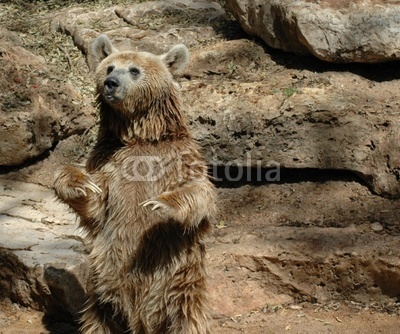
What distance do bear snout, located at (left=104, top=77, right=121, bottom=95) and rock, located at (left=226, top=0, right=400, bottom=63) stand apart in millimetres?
3145

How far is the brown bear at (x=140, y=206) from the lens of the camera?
568cm

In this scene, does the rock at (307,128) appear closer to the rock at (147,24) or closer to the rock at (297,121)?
the rock at (297,121)

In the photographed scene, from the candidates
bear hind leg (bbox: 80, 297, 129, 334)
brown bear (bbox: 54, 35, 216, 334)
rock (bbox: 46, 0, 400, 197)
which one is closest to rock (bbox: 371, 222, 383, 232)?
rock (bbox: 46, 0, 400, 197)

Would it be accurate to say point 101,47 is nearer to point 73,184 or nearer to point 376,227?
point 73,184

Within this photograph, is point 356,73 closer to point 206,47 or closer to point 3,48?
point 206,47

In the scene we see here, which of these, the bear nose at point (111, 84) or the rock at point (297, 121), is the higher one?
the bear nose at point (111, 84)

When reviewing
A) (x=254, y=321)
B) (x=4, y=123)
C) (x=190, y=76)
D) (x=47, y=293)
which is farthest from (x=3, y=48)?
(x=254, y=321)

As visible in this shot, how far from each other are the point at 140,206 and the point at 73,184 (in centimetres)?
52

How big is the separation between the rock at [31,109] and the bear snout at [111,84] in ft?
9.53

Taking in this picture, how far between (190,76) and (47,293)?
3344 millimetres

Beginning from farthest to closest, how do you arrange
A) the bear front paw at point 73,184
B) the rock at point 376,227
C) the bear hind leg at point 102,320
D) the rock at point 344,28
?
1. the rock at point 344,28
2. the rock at point 376,227
3. the bear hind leg at point 102,320
4. the bear front paw at point 73,184

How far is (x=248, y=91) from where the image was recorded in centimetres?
824

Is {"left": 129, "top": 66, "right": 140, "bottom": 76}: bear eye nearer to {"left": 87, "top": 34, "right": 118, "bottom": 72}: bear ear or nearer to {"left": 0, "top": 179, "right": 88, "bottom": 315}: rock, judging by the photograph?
{"left": 87, "top": 34, "right": 118, "bottom": 72}: bear ear

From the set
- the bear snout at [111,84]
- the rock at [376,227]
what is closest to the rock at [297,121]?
the rock at [376,227]
